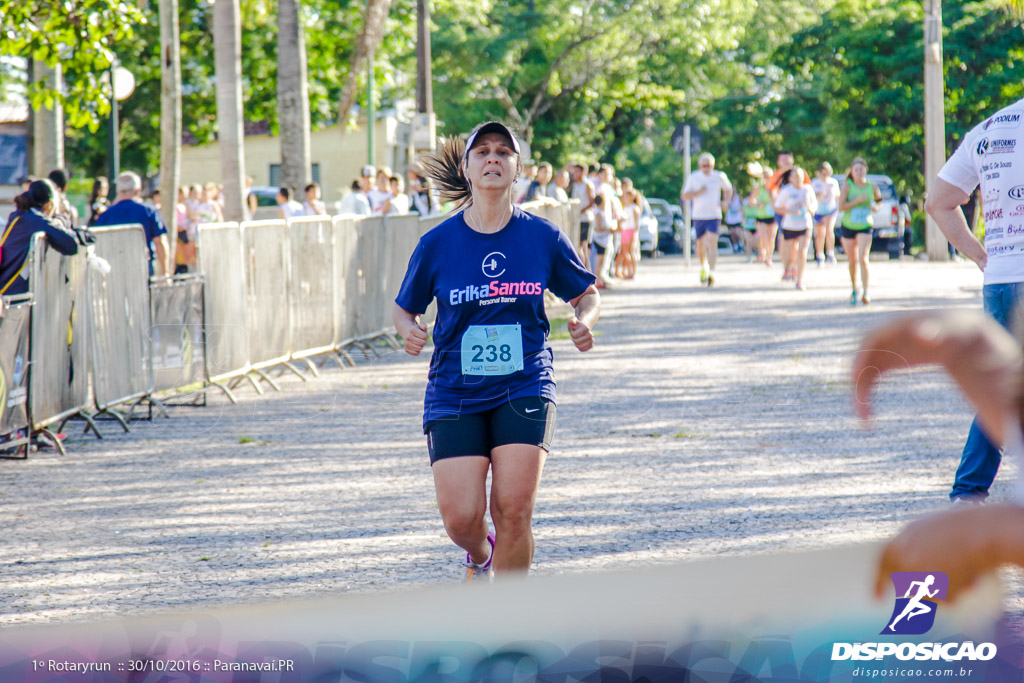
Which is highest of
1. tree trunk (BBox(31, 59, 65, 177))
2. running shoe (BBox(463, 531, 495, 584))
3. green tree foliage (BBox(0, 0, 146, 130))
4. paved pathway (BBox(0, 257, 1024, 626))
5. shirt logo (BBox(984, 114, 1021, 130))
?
green tree foliage (BBox(0, 0, 146, 130))

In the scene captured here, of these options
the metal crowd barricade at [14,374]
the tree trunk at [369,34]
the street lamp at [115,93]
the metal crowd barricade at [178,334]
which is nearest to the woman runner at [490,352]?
the metal crowd barricade at [14,374]

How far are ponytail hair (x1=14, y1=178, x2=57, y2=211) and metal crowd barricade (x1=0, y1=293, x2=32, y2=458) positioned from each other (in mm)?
1088

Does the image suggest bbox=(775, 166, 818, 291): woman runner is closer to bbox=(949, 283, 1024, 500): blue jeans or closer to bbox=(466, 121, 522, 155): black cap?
bbox=(949, 283, 1024, 500): blue jeans

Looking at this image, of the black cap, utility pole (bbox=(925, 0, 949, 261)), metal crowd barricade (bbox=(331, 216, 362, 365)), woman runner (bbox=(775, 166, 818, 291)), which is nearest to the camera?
the black cap

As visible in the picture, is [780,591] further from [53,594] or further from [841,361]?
[53,594]

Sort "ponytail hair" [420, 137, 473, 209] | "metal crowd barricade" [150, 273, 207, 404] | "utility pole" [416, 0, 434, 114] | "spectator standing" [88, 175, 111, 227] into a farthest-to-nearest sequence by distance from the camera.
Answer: "utility pole" [416, 0, 434, 114]
"spectator standing" [88, 175, 111, 227]
"metal crowd barricade" [150, 273, 207, 404]
"ponytail hair" [420, 137, 473, 209]

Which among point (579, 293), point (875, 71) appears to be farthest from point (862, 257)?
point (875, 71)

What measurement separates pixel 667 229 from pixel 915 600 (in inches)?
1600

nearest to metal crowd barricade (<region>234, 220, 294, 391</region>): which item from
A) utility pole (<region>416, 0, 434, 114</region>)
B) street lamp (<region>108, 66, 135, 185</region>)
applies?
street lamp (<region>108, 66, 135, 185</region>)

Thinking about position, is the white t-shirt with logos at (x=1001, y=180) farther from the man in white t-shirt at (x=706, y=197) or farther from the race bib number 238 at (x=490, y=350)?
the man in white t-shirt at (x=706, y=197)

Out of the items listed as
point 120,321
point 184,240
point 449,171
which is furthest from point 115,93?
point 449,171

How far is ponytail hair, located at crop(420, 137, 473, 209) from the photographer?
5172mm

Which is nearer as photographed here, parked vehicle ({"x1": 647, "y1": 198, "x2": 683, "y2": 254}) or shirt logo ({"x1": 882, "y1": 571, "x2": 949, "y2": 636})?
shirt logo ({"x1": 882, "y1": 571, "x2": 949, "y2": 636})

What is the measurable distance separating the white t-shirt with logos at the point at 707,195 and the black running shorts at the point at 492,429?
54.8ft
